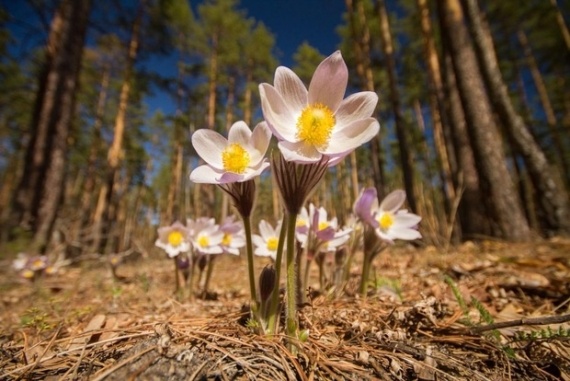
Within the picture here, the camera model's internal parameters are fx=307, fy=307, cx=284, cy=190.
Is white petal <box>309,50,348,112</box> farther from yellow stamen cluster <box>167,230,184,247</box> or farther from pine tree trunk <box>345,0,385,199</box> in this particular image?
pine tree trunk <box>345,0,385,199</box>

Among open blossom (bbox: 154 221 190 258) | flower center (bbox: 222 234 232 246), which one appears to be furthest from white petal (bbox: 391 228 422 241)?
open blossom (bbox: 154 221 190 258)

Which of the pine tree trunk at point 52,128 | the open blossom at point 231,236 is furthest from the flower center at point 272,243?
the pine tree trunk at point 52,128

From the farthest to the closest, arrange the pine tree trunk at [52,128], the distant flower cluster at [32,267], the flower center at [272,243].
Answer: the pine tree trunk at [52,128]
the distant flower cluster at [32,267]
the flower center at [272,243]

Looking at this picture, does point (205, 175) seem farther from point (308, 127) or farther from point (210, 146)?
point (308, 127)

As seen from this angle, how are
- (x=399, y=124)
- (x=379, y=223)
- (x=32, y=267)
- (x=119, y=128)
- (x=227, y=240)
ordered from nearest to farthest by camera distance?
(x=379, y=223)
(x=227, y=240)
(x=32, y=267)
(x=399, y=124)
(x=119, y=128)

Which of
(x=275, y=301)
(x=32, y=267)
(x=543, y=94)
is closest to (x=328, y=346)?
(x=275, y=301)

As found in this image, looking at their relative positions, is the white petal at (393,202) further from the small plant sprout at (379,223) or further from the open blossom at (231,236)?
the open blossom at (231,236)
